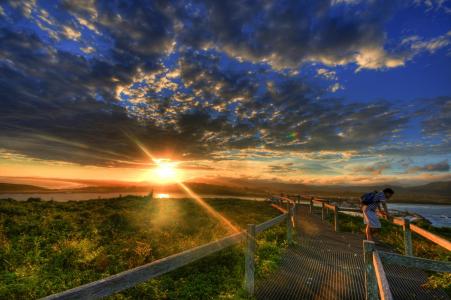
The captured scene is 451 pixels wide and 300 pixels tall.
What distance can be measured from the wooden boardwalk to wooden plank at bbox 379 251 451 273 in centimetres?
193

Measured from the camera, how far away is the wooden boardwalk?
A: 6.02 meters

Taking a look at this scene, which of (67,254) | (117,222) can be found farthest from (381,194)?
(117,222)

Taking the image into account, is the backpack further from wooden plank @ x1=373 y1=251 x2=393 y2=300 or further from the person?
wooden plank @ x1=373 y1=251 x2=393 y2=300

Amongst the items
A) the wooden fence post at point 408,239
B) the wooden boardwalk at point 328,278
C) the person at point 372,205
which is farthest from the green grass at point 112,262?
the wooden fence post at point 408,239

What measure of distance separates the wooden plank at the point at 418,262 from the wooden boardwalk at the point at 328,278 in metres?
1.93

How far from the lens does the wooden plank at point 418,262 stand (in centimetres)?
406

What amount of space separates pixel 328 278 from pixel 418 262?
10.2 feet

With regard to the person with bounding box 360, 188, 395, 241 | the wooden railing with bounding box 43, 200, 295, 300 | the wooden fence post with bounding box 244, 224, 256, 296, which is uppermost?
the person with bounding box 360, 188, 395, 241

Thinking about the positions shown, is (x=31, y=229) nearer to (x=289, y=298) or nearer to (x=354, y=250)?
(x=289, y=298)

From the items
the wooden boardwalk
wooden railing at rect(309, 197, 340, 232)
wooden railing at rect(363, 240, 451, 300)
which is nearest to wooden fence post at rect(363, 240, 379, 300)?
wooden railing at rect(363, 240, 451, 300)

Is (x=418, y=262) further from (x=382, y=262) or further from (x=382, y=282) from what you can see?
(x=382, y=282)

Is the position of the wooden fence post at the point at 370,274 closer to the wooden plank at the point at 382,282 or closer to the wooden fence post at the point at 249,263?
the wooden plank at the point at 382,282

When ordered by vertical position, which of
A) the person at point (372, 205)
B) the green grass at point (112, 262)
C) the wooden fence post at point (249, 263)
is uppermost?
the person at point (372, 205)

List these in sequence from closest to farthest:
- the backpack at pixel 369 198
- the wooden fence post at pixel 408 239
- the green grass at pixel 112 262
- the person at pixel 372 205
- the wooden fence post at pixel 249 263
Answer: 1. the wooden fence post at pixel 249 263
2. the green grass at pixel 112 262
3. the wooden fence post at pixel 408 239
4. the person at pixel 372 205
5. the backpack at pixel 369 198
